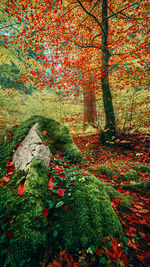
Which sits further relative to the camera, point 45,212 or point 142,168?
point 142,168

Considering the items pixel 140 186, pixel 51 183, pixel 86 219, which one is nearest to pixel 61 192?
pixel 51 183

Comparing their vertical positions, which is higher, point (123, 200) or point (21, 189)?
point (21, 189)

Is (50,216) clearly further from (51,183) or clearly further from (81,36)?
(81,36)

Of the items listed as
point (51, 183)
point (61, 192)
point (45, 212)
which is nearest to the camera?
point (45, 212)

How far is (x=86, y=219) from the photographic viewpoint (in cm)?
144

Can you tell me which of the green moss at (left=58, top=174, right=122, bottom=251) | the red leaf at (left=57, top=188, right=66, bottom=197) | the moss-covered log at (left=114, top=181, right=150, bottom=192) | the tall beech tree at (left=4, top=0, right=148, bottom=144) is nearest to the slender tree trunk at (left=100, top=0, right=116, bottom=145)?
the tall beech tree at (left=4, top=0, right=148, bottom=144)

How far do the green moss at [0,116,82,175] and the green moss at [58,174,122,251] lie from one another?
133 cm

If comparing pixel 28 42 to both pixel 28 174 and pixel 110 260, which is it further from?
pixel 110 260

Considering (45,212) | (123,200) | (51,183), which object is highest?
(51,183)

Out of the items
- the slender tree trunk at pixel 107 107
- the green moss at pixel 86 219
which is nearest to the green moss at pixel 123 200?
the green moss at pixel 86 219

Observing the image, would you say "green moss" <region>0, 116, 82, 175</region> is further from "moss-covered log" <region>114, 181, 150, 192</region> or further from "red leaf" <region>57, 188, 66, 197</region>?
"moss-covered log" <region>114, 181, 150, 192</region>

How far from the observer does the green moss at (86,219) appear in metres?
1.30

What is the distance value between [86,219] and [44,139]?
6.17 ft

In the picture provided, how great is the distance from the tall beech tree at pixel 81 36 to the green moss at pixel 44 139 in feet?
12.4
